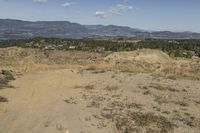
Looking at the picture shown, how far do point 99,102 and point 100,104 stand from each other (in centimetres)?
43

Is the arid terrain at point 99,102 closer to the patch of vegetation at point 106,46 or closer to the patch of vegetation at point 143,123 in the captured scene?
the patch of vegetation at point 143,123

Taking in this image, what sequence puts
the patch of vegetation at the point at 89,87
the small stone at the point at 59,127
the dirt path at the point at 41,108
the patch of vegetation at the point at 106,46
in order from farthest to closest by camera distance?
the patch of vegetation at the point at 106,46 < the patch of vegetation at the point at 89,87 < the dirt path at the point at 41,108 < the small stone at the point at 59,127

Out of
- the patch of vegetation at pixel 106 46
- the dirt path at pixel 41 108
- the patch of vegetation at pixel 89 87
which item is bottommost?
the patch of vegetation at pixel 106 46

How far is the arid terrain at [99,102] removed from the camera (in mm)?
14227

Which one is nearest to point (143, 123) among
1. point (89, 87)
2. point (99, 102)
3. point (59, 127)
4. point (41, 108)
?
point (59, 127)

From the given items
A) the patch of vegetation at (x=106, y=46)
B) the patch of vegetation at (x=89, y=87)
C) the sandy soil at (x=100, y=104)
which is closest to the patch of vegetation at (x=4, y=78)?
the sandy soil at (x=100, y=104)

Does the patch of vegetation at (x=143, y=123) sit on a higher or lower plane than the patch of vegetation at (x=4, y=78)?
lower

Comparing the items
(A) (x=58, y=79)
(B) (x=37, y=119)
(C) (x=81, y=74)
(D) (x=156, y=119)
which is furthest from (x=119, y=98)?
(C) (x=81, y=74)

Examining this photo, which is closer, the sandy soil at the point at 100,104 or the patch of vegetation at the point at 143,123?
the patch of vegetation at the point at 143,123

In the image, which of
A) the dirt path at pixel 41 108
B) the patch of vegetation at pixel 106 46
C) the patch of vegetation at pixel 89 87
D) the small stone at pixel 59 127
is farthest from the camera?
the patch of vegetation at pixel 106 46

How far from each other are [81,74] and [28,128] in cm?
1370

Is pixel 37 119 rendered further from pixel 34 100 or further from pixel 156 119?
pixel 156 119

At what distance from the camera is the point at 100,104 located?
57.8 feet

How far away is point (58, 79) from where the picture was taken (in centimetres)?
2472
